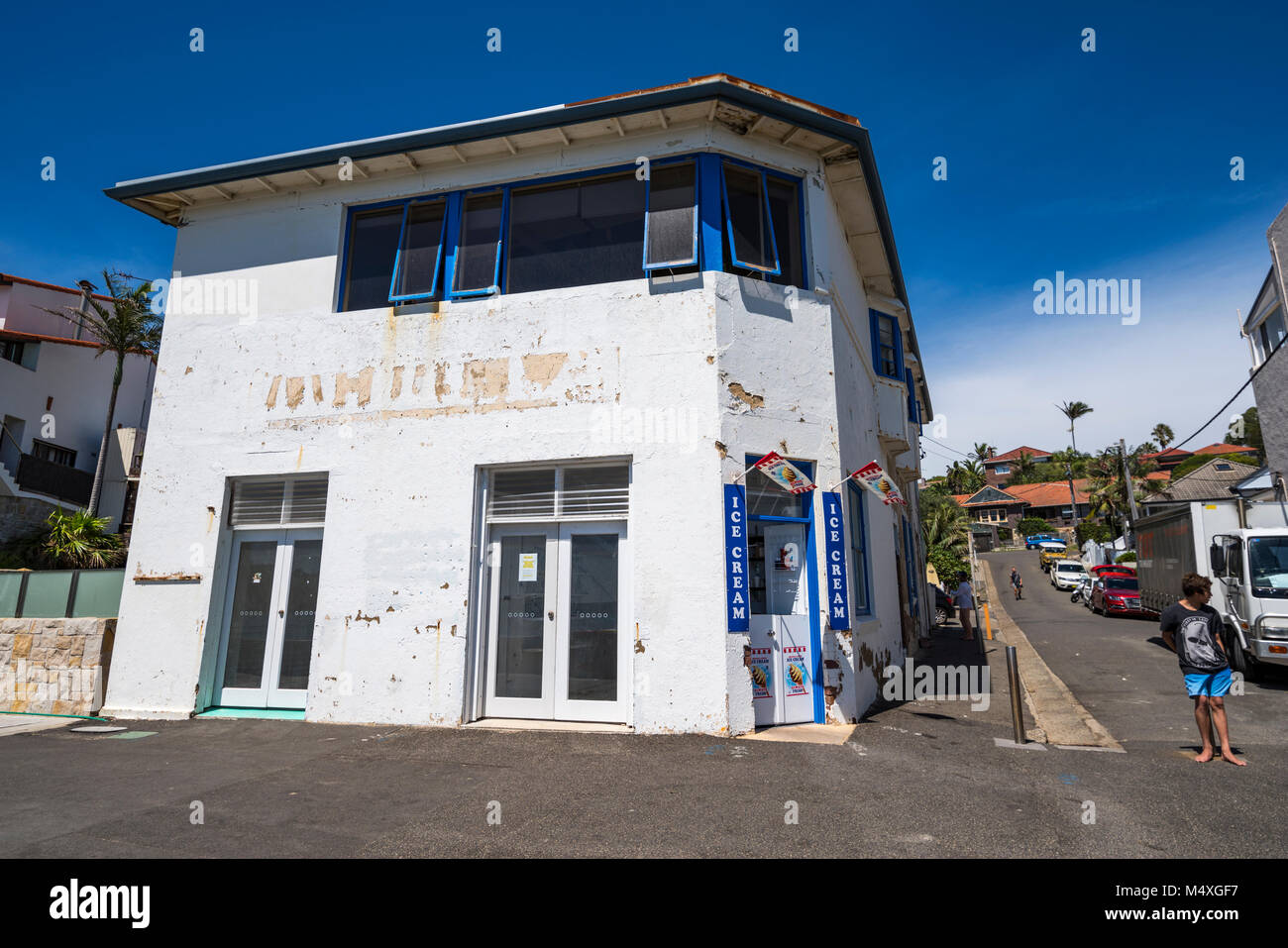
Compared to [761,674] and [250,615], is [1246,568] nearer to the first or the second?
[761,674]

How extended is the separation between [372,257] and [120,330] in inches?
994

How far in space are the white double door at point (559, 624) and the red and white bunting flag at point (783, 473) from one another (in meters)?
1.84

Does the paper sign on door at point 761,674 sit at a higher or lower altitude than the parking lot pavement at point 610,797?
higher

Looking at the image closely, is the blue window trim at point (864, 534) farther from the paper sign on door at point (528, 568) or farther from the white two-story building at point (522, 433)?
the paper sign on door at point (528, 568)

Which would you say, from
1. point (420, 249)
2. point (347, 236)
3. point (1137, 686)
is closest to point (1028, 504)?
point (1137, 686)

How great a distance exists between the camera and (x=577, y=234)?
29.5ft

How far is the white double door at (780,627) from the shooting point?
763cm

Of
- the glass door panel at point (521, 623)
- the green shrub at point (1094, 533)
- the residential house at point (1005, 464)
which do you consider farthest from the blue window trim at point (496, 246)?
the residential house at point (1005, 464)

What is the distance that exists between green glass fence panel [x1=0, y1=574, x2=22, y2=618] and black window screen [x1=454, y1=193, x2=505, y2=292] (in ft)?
25.7

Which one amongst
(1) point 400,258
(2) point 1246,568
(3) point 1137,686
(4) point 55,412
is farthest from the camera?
(4) point 55,412

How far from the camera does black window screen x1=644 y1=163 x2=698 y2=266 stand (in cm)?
833
